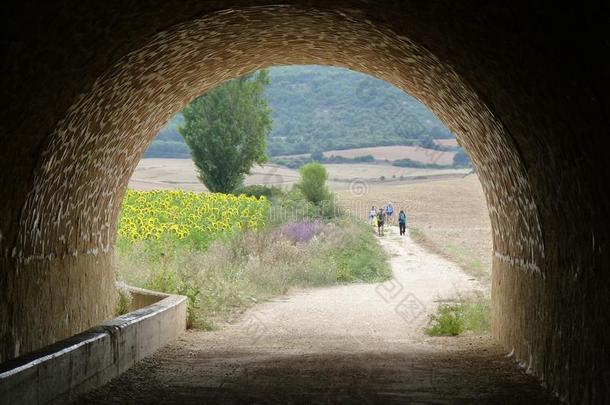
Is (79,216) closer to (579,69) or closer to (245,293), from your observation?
(579,69)

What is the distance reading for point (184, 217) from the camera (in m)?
23.6

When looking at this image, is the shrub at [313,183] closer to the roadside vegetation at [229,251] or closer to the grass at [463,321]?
the roadside vegetation at [229,251]

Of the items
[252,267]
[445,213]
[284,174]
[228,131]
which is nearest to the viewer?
[252,267]

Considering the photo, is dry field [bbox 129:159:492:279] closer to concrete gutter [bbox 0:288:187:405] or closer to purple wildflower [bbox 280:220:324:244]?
purple wildflower [bbox 280:220:324:244]

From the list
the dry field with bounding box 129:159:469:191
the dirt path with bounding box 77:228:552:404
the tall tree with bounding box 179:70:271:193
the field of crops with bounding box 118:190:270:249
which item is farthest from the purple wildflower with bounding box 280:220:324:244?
the dry field with bounding box 129:159:469:191

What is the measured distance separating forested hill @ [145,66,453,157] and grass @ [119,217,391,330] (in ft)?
151

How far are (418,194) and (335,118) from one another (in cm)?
3186

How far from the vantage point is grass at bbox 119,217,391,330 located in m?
16.4

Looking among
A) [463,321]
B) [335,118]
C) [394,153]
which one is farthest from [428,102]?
[335,118]

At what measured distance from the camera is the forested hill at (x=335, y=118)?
79375 millimetres

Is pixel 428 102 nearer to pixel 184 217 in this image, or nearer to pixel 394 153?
pixel 184 217

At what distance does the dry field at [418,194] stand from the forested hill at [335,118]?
5330 mm

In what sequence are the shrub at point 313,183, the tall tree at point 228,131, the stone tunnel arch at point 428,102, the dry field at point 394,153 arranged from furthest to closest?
the dry field at point 394,153 → the tall tree at point 228,131 → the shrub at point 313,183 → the stone tunnel arch at point 428,102

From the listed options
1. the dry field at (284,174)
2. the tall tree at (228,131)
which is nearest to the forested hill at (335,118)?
the dry field at (284,174)
